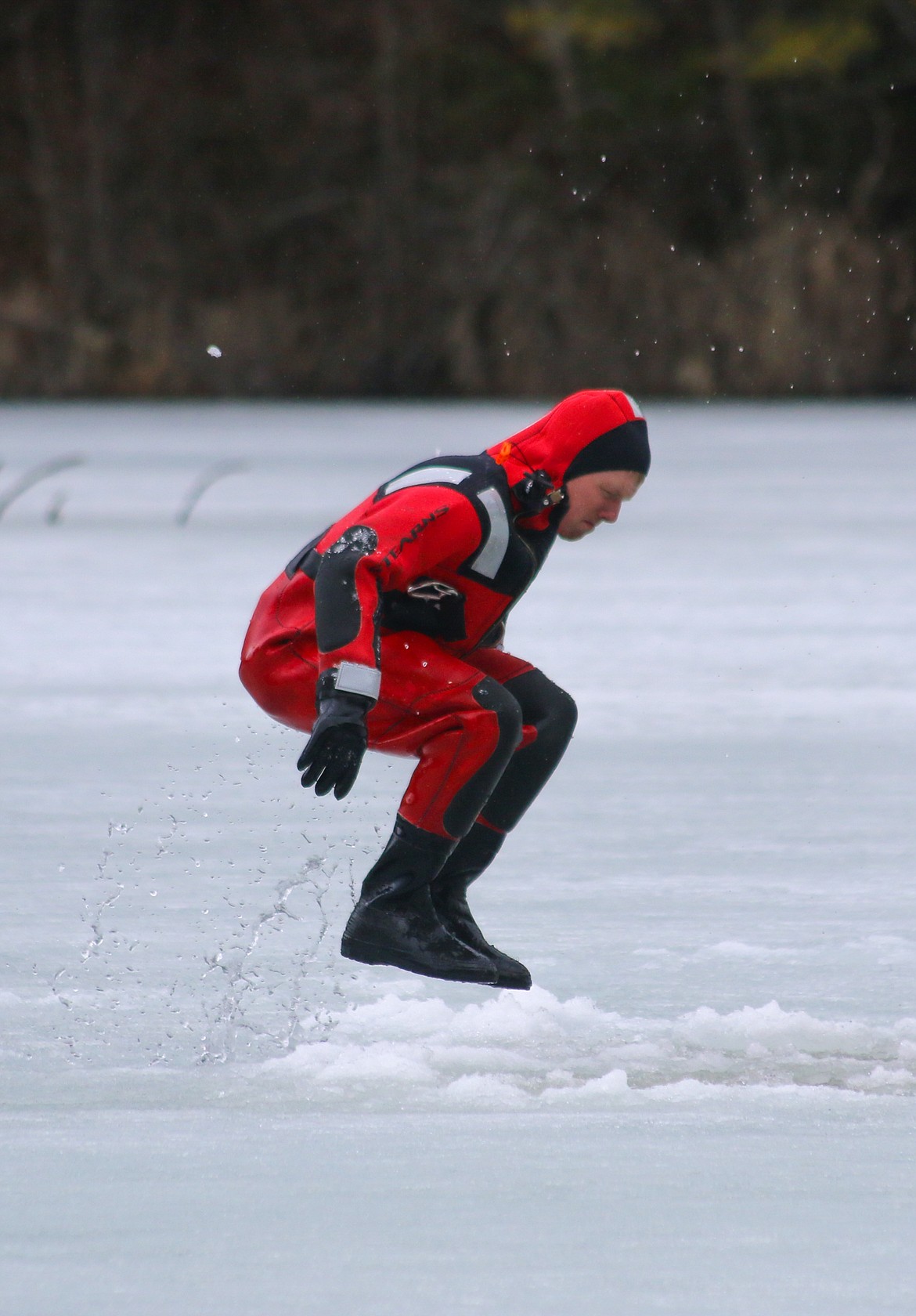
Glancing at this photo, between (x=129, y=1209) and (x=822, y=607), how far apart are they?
6621mm

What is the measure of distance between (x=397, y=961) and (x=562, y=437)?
863mm

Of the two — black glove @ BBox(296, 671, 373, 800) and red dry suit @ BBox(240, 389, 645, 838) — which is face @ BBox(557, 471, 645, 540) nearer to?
red dry suit @ BBox(240, 389, 645, 838)

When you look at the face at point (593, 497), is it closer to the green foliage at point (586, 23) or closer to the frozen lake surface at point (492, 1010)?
the frozen lake surface at point (492, 1010)

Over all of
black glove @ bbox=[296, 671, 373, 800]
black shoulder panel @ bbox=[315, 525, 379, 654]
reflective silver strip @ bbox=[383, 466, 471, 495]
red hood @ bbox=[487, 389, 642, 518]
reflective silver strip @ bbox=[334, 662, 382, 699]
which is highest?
red hood @ bbox=[487, 389, 642, 518]

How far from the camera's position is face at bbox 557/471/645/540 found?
3.68 meters

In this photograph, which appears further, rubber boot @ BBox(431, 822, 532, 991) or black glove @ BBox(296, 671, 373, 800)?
rubber boot @ BBox(431, 822, 532, 991)

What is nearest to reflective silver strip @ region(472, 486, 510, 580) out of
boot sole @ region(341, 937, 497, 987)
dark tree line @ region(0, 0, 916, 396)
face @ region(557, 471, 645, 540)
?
face @ region(557, 471, 645, 540)

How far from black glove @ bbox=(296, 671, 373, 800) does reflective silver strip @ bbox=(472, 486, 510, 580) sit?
1.04 feet

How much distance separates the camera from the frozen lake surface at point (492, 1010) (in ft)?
8.43

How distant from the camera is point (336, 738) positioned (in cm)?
344

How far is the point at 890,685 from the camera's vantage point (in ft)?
23.6

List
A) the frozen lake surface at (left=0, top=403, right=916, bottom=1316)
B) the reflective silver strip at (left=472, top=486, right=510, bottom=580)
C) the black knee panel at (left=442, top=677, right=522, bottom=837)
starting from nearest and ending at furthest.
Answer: the frozen lake surface at (left=0, top=403, right=916, bottom=1316) < the reflective silver strip at (left=472, top=486, right=510, bottom=580) < the black knee panel at (left=442, top=677, right=522, bottom=837)

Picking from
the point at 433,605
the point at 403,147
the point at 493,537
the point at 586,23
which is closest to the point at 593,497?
the point at 493,537

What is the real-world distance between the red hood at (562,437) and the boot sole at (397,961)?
762mm
